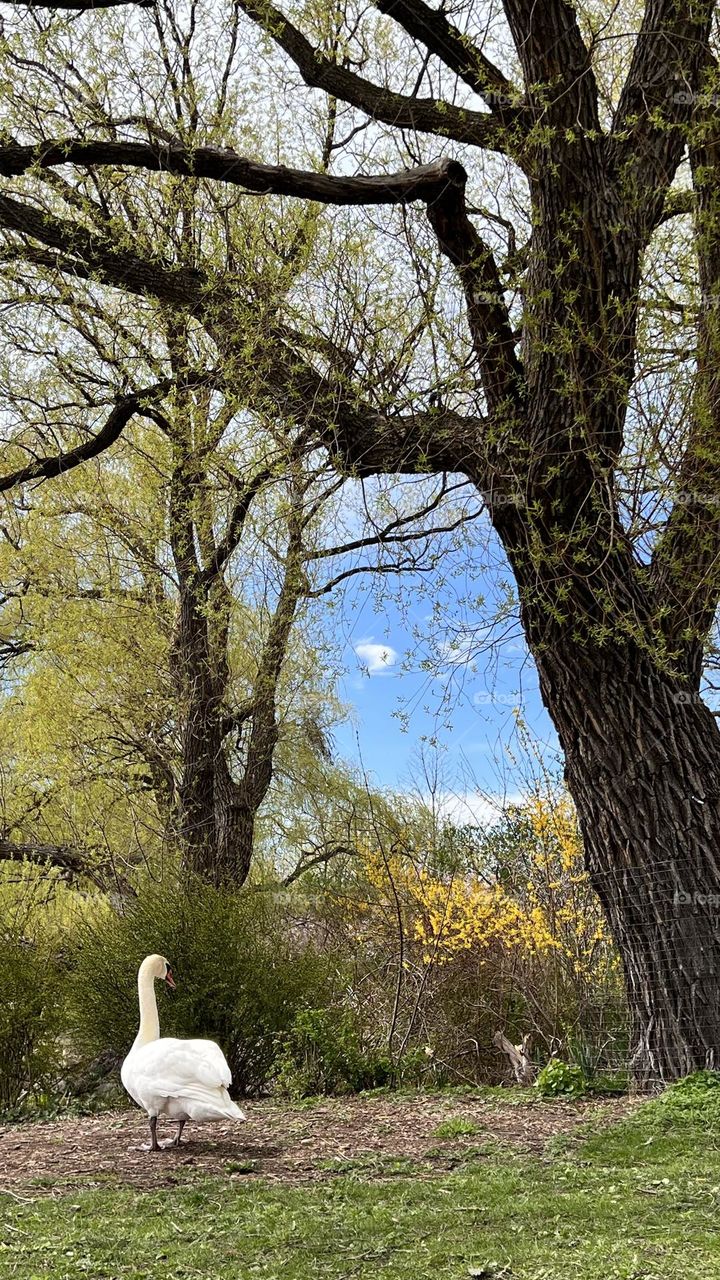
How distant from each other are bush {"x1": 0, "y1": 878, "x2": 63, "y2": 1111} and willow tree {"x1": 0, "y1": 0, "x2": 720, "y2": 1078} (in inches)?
228

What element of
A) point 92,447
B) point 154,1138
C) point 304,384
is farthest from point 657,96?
point 154,1138

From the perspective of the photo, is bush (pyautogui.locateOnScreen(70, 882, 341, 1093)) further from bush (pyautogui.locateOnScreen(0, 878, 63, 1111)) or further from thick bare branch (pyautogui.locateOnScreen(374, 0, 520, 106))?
thick bare branch (pyautogui.locateOnScreen(374, 0, 520, 106))

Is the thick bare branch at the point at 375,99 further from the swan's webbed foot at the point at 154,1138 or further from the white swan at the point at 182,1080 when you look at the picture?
the swan's webbed foot at the point at 154,1138

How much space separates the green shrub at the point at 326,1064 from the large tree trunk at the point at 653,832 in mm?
2173

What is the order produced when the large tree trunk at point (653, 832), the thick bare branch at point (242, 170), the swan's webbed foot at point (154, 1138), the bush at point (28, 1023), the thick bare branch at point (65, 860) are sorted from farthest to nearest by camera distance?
the thick bare branch at point (65, 860)
the bush at point (28, 1023)
the large tree trunk at point (653, 832)
the thick bare branch at point (242, 170)
the swan's webbed foot at point (154, 1138)

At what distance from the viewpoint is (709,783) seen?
705 cm

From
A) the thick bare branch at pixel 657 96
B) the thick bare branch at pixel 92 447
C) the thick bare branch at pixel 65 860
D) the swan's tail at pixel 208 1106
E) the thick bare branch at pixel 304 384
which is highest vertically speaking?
the thick bare branch at pixel 92 447

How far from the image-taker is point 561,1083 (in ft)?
24.3

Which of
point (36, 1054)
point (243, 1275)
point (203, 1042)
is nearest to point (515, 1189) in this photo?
point (243, 1275)

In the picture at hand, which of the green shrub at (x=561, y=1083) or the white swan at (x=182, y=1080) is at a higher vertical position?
the white swan at (x=182, y=1080)

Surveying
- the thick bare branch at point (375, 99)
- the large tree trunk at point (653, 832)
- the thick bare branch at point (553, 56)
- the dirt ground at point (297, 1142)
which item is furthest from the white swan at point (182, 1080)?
the thick bare branch at point (553, 56)

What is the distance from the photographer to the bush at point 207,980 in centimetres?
869

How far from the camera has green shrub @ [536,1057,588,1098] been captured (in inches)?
290

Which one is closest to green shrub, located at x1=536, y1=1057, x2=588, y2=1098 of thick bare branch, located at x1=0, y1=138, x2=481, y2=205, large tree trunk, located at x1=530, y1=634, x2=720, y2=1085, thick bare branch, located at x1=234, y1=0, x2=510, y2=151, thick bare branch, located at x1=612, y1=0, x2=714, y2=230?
large tree trunk, located at x1=530, y1=634, x2=720, y2=1085
